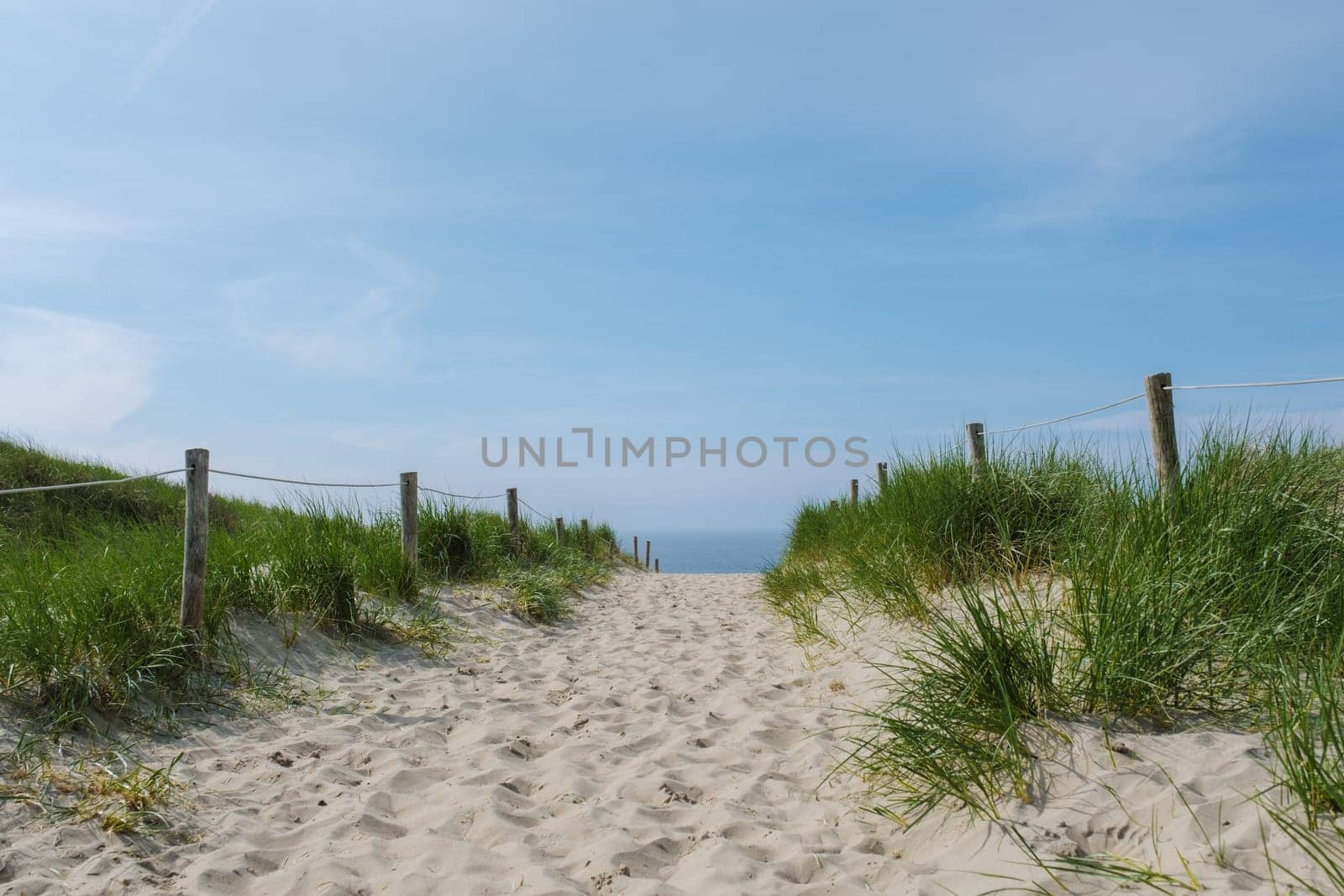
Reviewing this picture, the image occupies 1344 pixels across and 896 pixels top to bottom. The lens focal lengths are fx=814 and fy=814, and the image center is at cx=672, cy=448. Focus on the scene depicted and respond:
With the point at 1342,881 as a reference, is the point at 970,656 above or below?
above

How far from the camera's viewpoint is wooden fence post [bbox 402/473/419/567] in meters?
7.27

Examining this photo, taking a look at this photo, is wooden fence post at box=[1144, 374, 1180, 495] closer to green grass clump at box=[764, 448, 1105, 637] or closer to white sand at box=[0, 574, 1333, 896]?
green grass clump at box=[764, 448, 1105, 637]

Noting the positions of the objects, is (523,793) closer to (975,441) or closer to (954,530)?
(954,530)

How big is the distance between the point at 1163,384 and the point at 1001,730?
263cm

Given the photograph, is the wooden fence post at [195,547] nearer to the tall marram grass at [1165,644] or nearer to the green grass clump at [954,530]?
the tall marram grass at [1165,644]

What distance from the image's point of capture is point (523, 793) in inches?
135

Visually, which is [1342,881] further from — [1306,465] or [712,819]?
[1306,465]

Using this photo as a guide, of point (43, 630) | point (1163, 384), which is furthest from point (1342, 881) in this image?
point (43, 630)

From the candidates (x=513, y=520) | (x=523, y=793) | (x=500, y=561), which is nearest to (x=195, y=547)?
(x=523, y=793)

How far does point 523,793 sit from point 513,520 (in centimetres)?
748

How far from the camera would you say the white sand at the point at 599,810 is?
2572 mm

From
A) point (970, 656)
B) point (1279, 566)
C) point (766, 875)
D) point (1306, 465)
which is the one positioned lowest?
point (766, 875)

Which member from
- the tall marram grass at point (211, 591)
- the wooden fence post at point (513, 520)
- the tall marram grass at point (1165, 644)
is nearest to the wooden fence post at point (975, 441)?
the tall marram grass at point (1165, 644)

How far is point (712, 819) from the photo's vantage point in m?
3.08
